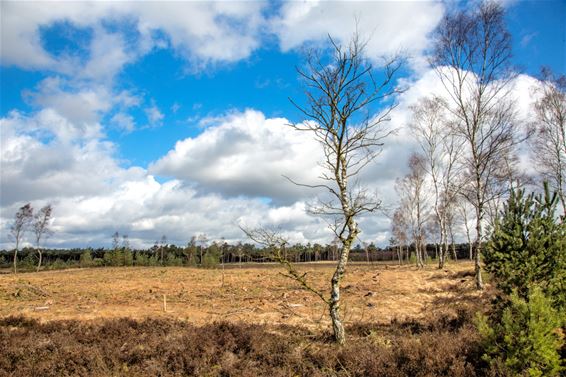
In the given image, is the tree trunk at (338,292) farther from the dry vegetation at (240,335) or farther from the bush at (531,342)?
the bush at (531,342)

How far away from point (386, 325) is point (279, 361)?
5.11 metres

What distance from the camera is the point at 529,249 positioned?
886 cm

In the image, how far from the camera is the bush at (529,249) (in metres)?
8.28

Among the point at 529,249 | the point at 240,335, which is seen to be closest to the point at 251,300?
the point at 240,335

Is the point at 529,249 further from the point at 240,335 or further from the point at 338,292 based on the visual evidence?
the point at 240,335

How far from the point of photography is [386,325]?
13094mm

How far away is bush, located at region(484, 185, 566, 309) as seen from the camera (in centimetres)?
828

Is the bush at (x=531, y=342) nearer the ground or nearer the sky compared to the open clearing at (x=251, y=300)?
nearer the sky

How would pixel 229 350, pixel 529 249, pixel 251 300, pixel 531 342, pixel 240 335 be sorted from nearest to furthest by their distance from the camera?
pixel 531 342 → pixel 529 249 → pixel 229 350 → pixel 240 335 → pixel 251 300

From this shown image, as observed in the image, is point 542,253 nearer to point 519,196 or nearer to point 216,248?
point 519,196

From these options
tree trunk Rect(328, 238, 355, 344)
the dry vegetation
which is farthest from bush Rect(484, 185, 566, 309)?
tree trunk Rect(328, 238, 355, 344)

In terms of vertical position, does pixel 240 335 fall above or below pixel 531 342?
below

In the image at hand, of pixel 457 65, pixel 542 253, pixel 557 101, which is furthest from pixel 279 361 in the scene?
pixel 557 101

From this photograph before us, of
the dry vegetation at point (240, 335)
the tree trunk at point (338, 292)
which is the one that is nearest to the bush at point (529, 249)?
the dry vegetation at point (240, 335)
